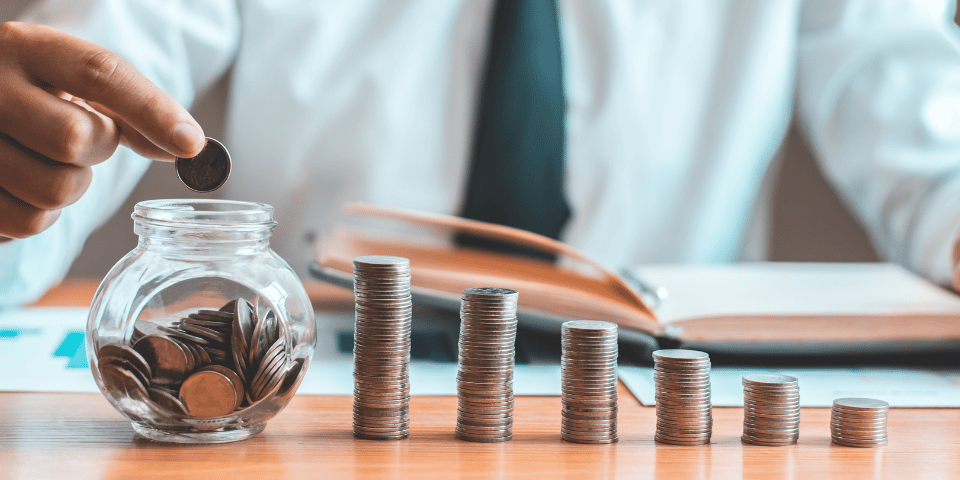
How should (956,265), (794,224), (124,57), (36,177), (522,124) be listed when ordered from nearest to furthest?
1. (36,177)
2. (956,265)
3. (124,57)
4. (522,124)
5. (794,224)

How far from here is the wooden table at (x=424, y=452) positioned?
45cm

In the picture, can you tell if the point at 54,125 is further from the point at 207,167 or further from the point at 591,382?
the point at 591,382

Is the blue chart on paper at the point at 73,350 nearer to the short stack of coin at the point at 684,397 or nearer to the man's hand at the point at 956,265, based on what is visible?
the short stack of coin at the point at 684,397

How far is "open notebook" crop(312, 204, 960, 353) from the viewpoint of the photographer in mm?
710

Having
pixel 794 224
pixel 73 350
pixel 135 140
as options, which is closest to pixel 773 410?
pixel 135 140

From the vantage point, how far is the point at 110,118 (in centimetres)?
54

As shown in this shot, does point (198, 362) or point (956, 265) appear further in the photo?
point (956, 265)

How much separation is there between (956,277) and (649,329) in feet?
1.23

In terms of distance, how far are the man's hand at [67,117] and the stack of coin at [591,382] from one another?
271 millimetres

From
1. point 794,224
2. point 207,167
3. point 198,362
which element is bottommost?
point 794,224

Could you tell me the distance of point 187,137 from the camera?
489 mm

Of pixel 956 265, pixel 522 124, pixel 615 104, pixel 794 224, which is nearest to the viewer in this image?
pixel 956 265

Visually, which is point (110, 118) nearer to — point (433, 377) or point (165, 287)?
point (165, 287)

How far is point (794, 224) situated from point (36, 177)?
1566 millimetres
